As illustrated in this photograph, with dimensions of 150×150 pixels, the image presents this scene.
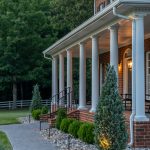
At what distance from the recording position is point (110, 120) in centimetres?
1083

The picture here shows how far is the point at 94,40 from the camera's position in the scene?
58.5 ft

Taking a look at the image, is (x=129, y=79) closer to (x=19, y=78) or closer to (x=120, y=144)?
(x=120, y=144)

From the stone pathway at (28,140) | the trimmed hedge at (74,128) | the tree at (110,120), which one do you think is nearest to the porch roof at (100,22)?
the tree at (110,120)

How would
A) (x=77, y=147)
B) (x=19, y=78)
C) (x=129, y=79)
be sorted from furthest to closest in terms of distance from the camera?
(x=19, y=78), (x=129, y=79), (x=77, y=147)

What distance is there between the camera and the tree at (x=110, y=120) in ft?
35.4

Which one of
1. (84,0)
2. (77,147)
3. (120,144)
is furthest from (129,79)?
(84,0)

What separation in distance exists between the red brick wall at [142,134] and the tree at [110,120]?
1938 mm

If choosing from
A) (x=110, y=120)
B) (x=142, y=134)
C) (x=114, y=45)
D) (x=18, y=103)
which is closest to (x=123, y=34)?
(x=114, y=45)

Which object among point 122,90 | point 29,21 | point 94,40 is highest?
point 29,21

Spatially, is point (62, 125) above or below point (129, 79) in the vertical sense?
below

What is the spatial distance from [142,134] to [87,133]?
2.05m

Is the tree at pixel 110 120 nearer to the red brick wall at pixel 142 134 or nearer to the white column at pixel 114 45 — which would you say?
the red brick wall at pixel 142 134

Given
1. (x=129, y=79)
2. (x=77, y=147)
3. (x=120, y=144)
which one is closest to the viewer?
(x=120, y=144)

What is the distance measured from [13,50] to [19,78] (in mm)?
2686
